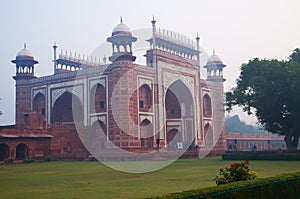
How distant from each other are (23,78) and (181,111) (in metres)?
15.6

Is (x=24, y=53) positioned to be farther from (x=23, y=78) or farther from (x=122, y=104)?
(x=122, y=104)

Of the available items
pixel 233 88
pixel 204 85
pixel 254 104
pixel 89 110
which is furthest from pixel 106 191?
pixel 204 85

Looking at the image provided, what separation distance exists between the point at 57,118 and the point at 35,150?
885 cm

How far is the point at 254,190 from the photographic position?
6.52 metres

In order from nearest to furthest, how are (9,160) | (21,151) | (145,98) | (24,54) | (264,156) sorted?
(264,156), (9,160), (21,151), (145,98), (24,54)

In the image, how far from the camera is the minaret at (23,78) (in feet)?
120

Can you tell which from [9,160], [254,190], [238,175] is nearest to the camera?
[254,190]

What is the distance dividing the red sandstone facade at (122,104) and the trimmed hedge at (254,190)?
19199 mm

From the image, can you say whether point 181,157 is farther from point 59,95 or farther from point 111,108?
point 59,95

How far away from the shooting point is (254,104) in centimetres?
2441

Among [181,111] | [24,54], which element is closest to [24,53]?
[24,54]

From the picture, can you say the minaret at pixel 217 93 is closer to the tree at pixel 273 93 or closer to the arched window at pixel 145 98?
the arched window at pixel 145 98

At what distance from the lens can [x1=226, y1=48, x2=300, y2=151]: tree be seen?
893 inches

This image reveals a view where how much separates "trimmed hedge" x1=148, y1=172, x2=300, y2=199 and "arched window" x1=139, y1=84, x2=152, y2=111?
24.8 meters
